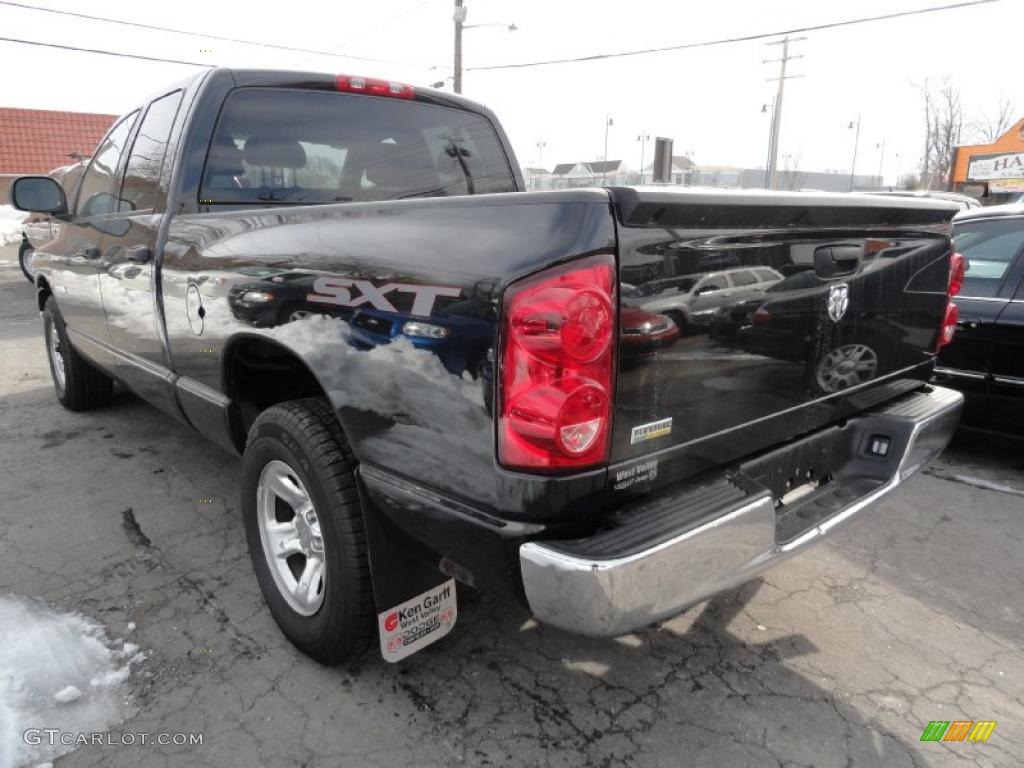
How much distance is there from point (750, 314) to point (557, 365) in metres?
0.69

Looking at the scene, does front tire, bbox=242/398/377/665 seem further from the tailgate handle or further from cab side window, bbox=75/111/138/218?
cab side window, bbox=75/111/138/218

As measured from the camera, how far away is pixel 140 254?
125 inches

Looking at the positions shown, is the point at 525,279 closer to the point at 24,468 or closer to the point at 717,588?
the point at 717,588

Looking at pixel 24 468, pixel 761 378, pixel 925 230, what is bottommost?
pixel 24 468

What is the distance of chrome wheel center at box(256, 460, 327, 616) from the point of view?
2410mm

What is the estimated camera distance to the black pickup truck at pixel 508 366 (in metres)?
1.62

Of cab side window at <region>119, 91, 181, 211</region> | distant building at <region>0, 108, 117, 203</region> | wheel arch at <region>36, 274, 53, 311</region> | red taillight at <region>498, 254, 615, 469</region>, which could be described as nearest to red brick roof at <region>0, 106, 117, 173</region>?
distant building at <region>0, 108, 117, 203</region>

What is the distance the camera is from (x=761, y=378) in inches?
81.1

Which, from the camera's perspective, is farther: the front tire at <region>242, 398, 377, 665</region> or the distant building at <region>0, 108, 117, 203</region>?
the distant building at <region>0, 108, 117, 203</region>

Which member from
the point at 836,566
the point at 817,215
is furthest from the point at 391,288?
the point at 836,566

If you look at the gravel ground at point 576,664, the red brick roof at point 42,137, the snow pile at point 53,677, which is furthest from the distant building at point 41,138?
the snow pile at point 53,677

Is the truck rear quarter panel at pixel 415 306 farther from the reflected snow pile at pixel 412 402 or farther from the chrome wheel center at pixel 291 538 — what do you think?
the chrome wheel center at pixel 291 538

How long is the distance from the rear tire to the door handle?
80.9 inches

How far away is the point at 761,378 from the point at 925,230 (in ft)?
3.66
